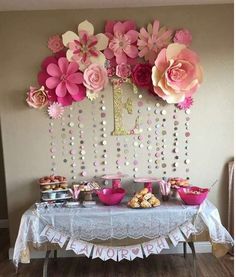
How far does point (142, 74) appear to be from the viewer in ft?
11.1

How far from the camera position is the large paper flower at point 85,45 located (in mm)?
3393

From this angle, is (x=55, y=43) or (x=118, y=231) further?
(x=55, y=43)

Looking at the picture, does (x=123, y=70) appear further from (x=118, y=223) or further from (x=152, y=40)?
(x=118, y=223)

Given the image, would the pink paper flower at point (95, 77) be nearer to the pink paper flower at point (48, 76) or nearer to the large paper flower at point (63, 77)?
the large paper flower at point (63, 77)

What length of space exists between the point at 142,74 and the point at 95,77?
1.44ft

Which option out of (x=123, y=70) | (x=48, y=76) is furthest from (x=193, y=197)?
(x=48, y=76)

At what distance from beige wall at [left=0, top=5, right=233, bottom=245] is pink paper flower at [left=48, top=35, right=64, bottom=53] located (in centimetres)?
6

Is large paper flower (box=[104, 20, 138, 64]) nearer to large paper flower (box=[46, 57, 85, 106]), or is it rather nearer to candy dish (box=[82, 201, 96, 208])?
large paper flower (box=[46, 57, 85, 106])

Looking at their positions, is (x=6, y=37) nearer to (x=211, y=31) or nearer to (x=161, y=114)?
(x=161, y=114)

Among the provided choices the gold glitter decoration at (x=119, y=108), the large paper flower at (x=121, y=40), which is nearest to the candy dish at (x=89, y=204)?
the gold glitter decoration at (x=119, y=108)

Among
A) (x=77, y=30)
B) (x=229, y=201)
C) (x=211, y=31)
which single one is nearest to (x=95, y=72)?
(x=77, y=30)

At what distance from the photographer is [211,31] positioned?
11.3 feet

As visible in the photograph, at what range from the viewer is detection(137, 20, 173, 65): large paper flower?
339cm

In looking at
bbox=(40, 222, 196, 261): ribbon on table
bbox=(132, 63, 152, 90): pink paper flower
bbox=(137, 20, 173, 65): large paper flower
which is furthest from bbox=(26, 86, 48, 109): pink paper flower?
bbox=(40, 222, 196, 261): ribbon on table
